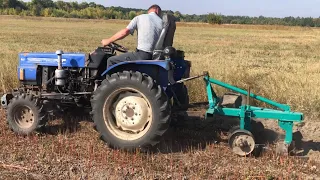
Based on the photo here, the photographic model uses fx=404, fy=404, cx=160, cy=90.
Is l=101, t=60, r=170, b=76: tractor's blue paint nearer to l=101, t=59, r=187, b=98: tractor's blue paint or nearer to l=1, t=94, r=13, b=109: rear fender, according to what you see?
l=101, t=59, r=187, b=98: tractor's blue paint

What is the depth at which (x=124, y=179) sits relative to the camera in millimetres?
4098

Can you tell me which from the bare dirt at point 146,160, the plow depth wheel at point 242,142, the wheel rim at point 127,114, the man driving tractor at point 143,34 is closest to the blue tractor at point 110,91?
the wheel rim at point 127,114

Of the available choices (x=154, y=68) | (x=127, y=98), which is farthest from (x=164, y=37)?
(x=127, y=98)

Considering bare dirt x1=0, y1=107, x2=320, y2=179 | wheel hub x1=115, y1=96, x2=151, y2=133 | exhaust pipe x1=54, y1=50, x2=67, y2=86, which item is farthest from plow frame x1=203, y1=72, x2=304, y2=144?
exhaust pipe x1=54, y1=50, x2=67, y2=86

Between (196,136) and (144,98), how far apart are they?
1278 mm

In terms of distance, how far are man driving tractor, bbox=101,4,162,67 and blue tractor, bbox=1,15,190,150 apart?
102 millimetres

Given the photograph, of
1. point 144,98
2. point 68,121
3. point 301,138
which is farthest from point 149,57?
point 301,138

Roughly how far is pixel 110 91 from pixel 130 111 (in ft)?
1.15

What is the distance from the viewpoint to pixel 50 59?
5.80m

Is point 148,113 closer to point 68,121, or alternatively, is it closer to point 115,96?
point 115,96

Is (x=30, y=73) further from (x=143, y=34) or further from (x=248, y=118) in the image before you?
(x=248, y=118)

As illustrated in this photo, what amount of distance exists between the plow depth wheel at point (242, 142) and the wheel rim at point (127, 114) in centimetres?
108

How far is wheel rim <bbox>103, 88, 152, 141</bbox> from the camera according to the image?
490 centimetres

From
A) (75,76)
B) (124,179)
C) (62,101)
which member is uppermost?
(75,76)
